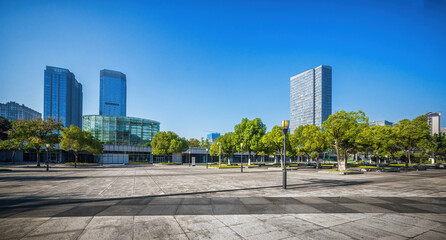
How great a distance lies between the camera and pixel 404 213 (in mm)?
7172

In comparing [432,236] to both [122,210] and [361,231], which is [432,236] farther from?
[122,210]

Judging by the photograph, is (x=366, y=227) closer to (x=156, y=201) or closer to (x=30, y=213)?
(x=156, y=201)

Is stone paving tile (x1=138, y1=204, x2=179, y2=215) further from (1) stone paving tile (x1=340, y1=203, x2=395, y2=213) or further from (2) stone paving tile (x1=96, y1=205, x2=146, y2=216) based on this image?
(1) stone paving tile (x1=340, y1=203, x2=395, y2=213)

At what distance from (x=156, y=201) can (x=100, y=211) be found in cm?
225

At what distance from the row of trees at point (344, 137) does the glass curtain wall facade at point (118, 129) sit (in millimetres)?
48348

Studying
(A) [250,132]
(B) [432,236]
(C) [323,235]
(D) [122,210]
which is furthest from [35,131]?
(B) [432,236]

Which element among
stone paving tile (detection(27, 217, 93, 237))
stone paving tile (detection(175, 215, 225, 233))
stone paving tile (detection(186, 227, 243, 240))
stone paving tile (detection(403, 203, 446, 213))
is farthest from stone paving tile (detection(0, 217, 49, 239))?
stone paving tile (detection(403, 203, 446, 213))

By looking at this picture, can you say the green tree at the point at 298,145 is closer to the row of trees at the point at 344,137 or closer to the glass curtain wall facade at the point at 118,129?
the row of trees at the point at 344,137

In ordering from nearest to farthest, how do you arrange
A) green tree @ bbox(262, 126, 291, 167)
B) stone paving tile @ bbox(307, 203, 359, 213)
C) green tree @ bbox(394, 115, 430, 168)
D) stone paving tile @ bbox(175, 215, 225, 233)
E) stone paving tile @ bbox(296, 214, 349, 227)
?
1. stone paving tile @ bbox(175, 215, 225, 233)
2. stone paving tile @ bbox(296, 214, 349, 227)
3. stone paving tile @ bbox(307, 203, 359, 213)
4. green tree @ bbox(262, 126, 291, 167)
5. green tree @ bbox(394, 115, 430, 168)

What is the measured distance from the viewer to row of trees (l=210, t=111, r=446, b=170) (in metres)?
27.3

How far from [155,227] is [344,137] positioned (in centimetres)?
2811

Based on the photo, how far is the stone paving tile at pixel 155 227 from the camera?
5094 millimetres

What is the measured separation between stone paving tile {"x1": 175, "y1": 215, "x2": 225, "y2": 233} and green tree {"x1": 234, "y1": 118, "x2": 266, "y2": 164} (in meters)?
35.6

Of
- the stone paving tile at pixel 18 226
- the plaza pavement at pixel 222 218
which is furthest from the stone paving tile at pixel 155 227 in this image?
the stone paving tile at pixel 18 226
